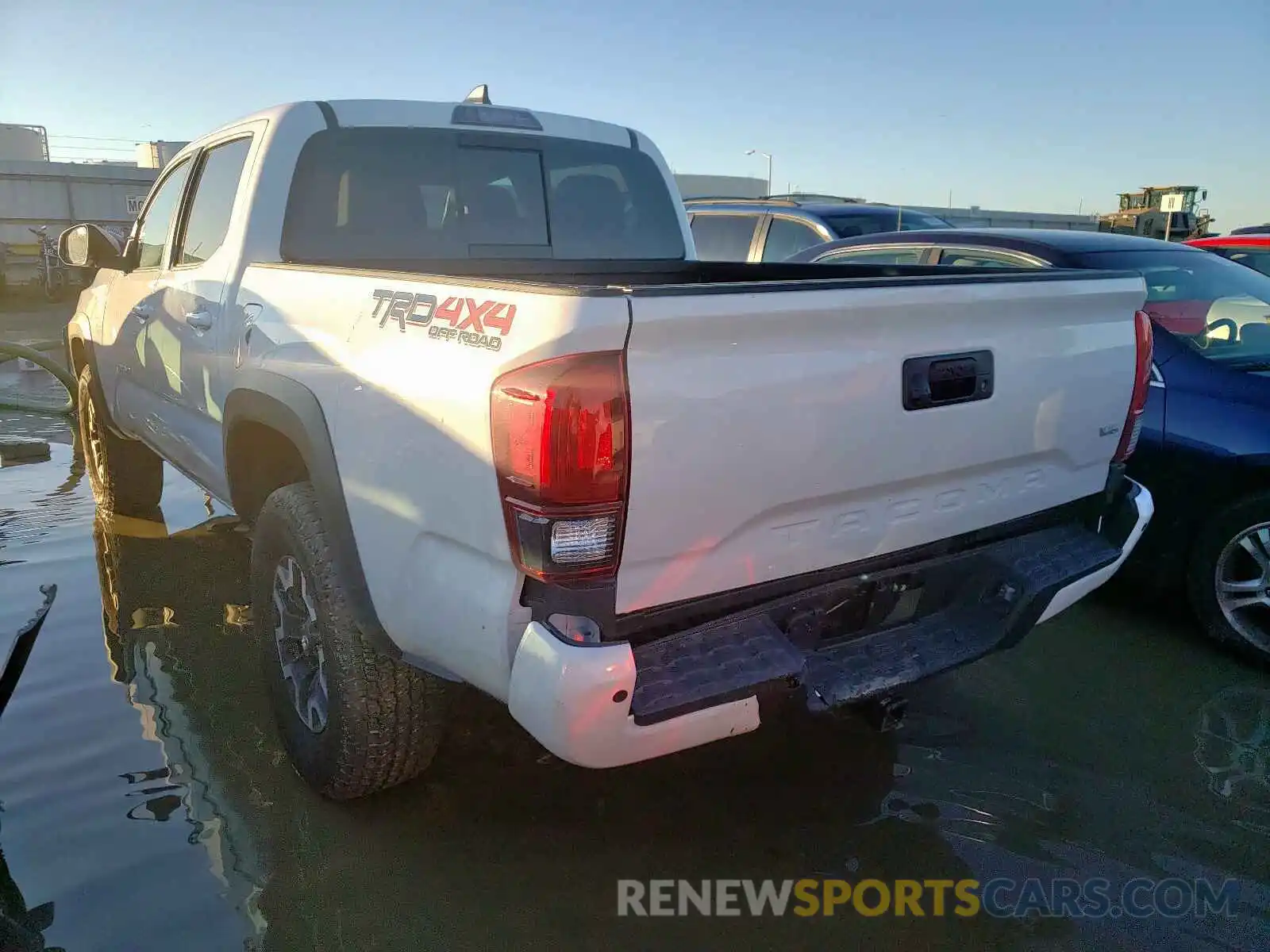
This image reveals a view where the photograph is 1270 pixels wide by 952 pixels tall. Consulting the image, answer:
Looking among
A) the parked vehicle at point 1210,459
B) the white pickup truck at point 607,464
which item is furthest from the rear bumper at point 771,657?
the parked vehicle at point 1210,459

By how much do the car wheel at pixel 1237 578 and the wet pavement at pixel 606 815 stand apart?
124mm

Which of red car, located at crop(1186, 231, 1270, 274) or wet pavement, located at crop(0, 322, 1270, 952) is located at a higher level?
red car, located at crop(1186, 231, 1270, 274)

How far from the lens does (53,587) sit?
10.4 ft

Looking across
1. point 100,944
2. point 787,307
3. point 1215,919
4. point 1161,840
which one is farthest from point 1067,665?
point 100,944

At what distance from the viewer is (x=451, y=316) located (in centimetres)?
215

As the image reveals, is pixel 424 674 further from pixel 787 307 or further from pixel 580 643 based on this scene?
pixel 787 307

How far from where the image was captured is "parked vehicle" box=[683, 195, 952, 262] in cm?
853

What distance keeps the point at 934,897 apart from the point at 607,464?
1.51m

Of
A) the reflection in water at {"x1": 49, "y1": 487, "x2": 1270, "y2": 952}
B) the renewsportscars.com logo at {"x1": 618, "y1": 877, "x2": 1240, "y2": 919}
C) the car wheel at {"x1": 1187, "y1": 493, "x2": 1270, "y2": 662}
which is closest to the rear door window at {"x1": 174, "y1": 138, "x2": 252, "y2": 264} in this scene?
the reflection in water at {"x1": 49, "y1": 487, "x2": 1270, "y2": 952}

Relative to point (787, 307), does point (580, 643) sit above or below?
below

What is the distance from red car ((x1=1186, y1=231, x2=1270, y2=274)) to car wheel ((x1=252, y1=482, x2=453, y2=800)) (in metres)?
8.19

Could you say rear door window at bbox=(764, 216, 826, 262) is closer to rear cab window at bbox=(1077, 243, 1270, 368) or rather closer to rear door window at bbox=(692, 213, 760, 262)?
rear door window at bbox=(692, 213, 760, 262)

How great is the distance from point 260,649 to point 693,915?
154 centimetres

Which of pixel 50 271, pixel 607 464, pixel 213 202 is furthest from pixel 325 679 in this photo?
pixel 50 271
